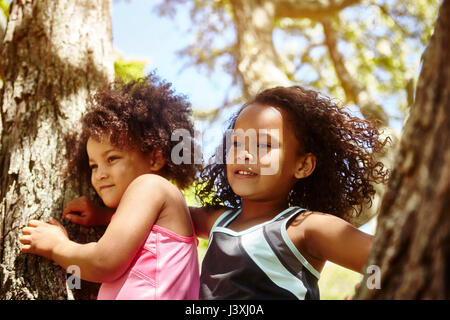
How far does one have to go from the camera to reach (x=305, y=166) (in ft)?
7.05

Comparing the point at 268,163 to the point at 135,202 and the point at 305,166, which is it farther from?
the point at 135,202

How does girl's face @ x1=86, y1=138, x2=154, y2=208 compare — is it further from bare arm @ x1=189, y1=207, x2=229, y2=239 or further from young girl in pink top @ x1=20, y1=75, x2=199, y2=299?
bare arm @ x1=189, y1=207, x2=229, y2=239

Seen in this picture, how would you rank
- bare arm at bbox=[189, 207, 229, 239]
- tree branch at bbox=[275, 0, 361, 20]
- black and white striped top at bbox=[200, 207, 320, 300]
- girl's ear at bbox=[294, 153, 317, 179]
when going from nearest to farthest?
black and white striped top at bbox=[200, 207, 320, 300], girl's ear at bbox=[294, 153, 317, 179], bare arm at bbox=[189, 207, 229, 239], tree branch at bbox=[275, 0, 361, 20]

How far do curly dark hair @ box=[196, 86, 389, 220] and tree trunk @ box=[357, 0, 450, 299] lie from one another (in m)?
1.08

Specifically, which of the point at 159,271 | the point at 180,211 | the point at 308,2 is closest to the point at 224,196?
the point at 180,211

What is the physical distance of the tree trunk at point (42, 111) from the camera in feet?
7.06

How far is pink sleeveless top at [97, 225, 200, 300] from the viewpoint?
1.91 m

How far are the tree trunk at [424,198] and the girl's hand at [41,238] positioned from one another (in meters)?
1.43

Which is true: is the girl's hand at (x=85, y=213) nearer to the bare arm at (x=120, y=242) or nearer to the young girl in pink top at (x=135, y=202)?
the young girl in pink top at (x=135, y=202)

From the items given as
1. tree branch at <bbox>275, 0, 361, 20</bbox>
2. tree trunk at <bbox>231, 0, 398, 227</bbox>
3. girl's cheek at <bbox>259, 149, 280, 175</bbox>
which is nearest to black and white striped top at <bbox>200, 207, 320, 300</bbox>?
girl's cheek at <bbox>259, 149, 280, 175</bbox>

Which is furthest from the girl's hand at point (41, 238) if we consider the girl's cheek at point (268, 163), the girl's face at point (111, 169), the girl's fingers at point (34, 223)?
the girl's cheek at point (268, 163)

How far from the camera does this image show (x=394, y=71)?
25.7 ft
